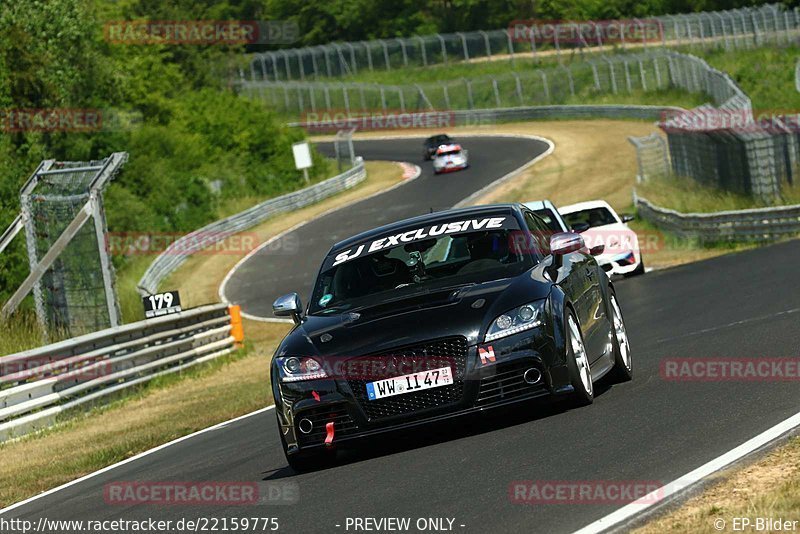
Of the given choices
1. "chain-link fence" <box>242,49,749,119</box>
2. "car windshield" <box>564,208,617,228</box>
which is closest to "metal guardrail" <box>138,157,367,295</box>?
"car windshield" <box>564,208,617,228</box>

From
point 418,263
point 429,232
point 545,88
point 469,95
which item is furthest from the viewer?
point 469,95

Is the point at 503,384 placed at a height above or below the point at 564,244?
below

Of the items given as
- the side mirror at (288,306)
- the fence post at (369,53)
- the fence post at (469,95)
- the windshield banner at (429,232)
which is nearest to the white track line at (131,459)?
the side mirror at (288,306)

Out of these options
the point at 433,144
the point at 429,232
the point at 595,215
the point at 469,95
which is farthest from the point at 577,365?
the point at 469,95

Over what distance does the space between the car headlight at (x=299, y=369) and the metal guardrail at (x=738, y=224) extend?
1861cm

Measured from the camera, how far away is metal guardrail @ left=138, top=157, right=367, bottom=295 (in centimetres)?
4272

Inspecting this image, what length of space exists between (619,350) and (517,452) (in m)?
2.76

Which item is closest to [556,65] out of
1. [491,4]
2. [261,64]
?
[261,64]

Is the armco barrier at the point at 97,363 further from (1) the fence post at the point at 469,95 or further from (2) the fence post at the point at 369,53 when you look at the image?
(2) the fence post at the point at 369,53

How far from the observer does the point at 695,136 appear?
35.8 metres

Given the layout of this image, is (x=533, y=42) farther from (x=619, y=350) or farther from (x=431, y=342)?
(x=431, y=342)

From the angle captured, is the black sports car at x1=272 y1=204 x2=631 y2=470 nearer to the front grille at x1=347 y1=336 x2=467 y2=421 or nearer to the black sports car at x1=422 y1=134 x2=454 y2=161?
the front grille at x1=347 y1=336 x2=467 y2=421

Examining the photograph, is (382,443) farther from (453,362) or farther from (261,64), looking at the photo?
(261,64)

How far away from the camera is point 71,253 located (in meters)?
19.7
